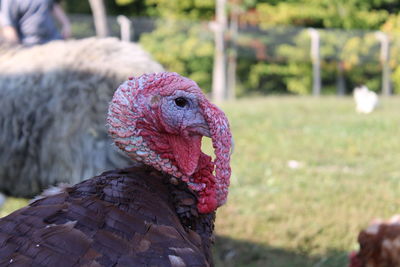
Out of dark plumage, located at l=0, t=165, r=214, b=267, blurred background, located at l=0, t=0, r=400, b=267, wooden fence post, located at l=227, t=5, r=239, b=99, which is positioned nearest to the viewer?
dark plumage, located at l=0, t=165, r=214, b=267

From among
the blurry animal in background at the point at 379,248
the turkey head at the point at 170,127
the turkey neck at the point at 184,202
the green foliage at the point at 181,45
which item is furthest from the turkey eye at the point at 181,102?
the green foliage at the point at 181,45

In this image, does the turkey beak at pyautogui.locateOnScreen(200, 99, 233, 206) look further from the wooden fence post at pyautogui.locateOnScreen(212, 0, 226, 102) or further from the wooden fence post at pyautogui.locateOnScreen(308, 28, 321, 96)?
the wooden fence post at pyautogui.locateOnScreen(308, 28, 321, 96)

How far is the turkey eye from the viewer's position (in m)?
2.59

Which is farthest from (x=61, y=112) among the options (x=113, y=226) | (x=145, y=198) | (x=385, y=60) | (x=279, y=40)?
(x=385, y=60)

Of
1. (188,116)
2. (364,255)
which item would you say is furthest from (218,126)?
(364,255)

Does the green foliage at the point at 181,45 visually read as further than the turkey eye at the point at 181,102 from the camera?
Yes

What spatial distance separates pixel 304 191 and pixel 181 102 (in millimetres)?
4184

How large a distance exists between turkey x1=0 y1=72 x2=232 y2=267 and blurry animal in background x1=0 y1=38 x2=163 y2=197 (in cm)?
175

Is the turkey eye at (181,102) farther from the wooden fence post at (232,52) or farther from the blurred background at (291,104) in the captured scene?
the wooden fence post at (232,52)

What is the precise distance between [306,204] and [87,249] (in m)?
4.29

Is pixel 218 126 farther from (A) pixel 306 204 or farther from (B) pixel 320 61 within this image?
(B) pixel 320 61

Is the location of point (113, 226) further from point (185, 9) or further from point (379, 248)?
point (185, 9)

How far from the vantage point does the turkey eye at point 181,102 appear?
2.59 meters

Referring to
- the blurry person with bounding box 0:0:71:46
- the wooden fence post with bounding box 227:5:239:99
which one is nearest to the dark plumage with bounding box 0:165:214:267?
the blurry person with bounding box 0:0:71:46
